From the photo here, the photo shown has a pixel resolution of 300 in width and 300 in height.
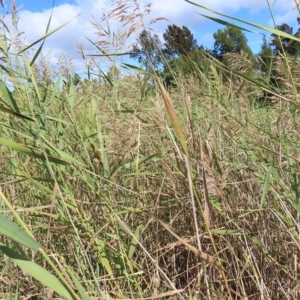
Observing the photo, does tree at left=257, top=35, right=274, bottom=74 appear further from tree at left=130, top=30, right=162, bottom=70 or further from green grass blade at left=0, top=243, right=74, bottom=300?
green grass blade at left=0, top=243, right=74, bottom=300

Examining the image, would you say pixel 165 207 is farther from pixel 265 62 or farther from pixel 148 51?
pixel 265 62

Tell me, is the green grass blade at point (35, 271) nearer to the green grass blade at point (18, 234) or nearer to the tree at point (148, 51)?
the green grass blade at point (18, 234)

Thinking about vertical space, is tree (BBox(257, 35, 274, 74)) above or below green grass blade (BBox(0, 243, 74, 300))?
above

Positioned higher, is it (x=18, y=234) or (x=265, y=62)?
(x=265, y=62)

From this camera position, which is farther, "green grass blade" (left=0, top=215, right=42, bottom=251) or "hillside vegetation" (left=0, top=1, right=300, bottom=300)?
"hillside vegetation" (left=0, top=1, right=300, bottom=300)

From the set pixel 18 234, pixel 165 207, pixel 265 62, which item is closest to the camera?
pixel 18 234

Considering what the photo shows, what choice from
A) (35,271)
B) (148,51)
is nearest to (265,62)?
(148,51)

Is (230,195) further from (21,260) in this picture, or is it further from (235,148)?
(21,260)

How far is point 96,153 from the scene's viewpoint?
1.47 m

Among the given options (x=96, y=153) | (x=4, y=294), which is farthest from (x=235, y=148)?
(x=4, y=294)

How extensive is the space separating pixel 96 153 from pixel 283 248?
713 mm

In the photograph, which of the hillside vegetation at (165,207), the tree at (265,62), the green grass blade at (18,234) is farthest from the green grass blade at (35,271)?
the tree at (265,62)

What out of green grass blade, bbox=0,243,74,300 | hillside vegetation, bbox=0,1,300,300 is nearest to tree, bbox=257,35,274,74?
hillside vegetation, bbox=0,1,300,300

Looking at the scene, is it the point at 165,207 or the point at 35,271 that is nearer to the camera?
the point at 35,271
